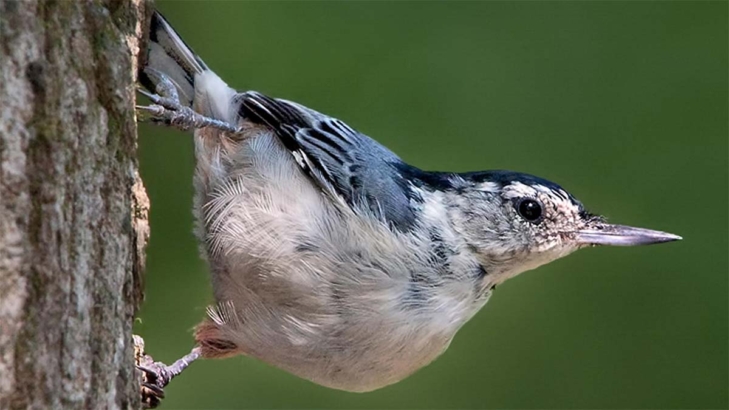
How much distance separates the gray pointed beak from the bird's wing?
1.25 ft

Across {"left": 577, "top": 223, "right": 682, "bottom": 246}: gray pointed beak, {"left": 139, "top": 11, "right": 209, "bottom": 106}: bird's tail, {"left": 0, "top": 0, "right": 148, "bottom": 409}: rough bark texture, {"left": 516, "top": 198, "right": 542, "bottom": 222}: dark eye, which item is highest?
{"left": 139, "top": 11, "right": 209, "bottom": 106}: bird's tail

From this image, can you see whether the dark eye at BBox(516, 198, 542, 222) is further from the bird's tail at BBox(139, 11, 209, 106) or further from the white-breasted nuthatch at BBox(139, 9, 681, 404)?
the bird's tail at BBox(139, 11, 209, 106)

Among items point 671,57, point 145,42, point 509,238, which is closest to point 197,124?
point 145,42

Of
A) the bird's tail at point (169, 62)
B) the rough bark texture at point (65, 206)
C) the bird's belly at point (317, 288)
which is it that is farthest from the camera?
the bird's tail at point (169, 62)

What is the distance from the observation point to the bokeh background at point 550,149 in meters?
3.00

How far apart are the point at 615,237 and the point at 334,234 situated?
606 millimetres

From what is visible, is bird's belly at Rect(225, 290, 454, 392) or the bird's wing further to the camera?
the bird's wing

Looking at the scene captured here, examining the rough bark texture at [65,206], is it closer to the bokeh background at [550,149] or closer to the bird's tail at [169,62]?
the bird's tail at [169,62]

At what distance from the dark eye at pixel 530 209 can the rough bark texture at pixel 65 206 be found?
3.13 feet

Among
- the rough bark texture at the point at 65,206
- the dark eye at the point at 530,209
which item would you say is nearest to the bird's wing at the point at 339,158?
the dark eye at the point at 530,209

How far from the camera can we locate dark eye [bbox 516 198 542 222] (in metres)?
1.96

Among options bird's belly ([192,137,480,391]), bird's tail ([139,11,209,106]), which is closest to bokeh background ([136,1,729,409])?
bird's tail ([139,11,209,106])

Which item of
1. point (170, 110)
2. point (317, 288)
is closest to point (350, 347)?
point (317, 288)

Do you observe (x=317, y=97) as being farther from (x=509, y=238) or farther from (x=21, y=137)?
(x=21, y=137)
